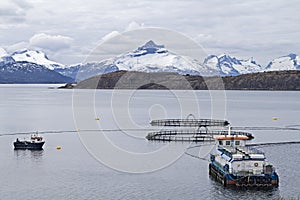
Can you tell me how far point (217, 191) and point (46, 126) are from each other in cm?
5921

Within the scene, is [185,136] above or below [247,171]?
below

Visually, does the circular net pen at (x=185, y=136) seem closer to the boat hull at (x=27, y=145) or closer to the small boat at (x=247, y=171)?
the boat hull at (x=27, y=145)

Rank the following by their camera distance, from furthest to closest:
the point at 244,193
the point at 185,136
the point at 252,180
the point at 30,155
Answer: the point at 185,136 < the point at 30,155 < the point at 252,180 < the point at 244,193

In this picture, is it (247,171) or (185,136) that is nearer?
(247,171)

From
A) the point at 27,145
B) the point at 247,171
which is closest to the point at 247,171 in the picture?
the point at 247,171

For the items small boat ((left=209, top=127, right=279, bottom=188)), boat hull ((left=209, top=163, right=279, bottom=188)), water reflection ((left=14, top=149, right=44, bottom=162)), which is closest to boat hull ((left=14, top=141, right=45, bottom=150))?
water reflection ((left=14, top=149, right=44, bottom=162))

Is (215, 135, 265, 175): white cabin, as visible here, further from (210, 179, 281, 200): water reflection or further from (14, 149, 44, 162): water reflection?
(14, 149, 44, 162): water reflection

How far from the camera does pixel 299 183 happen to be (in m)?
43.4

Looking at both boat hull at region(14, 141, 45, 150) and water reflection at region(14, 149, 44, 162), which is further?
boat hull at region(14, 141, 45, 150)

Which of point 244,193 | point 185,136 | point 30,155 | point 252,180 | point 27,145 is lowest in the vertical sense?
point 244,193

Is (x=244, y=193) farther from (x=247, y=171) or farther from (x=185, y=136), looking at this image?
(x=185, y=136)

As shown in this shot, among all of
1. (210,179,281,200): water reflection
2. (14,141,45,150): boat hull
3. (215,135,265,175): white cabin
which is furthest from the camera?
(14,141,45,150): boat hull

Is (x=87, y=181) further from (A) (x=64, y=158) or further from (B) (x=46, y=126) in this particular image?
(B) (x=46, y=126)

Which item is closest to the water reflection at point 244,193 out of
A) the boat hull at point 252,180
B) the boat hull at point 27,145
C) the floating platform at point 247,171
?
the boat hull at point 252,180
